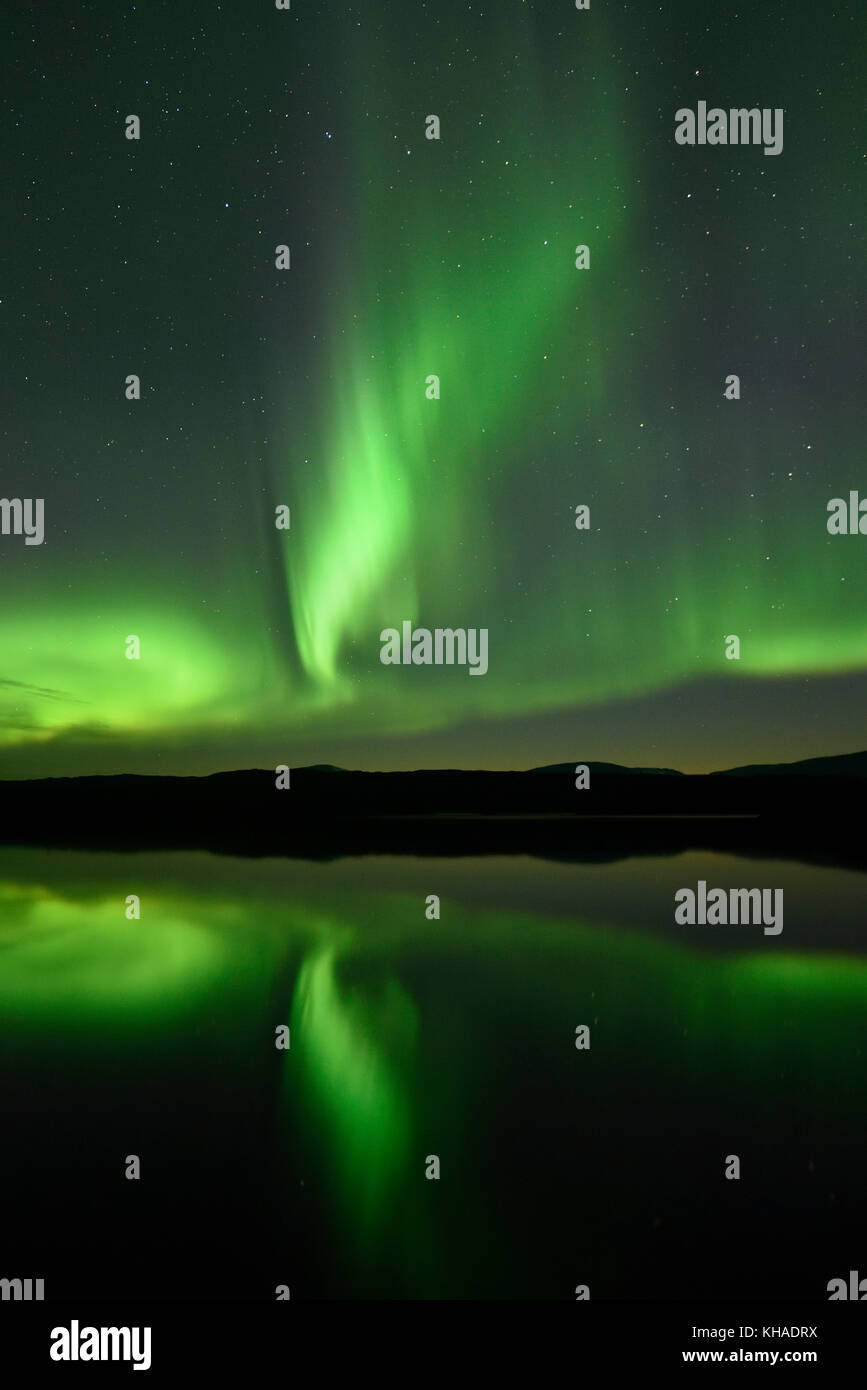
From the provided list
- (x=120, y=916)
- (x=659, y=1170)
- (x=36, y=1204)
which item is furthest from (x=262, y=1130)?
(x=120, y=916)

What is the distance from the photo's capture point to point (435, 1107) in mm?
4441

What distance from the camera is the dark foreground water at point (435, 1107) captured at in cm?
361

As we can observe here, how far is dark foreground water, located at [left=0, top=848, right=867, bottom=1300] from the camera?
3.61 meters

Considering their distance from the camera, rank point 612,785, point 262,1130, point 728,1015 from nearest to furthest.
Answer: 1. point 262,1130
2. point 728,1015
3. point 612,785

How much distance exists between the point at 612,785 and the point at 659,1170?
154 inches

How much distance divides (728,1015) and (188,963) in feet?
15.6

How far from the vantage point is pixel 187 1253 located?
3.63 meters

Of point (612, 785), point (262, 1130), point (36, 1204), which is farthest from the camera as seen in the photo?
point (612, 785)
